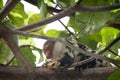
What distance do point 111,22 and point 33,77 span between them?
9.6 inches

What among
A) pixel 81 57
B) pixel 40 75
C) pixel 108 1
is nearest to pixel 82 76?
pixel 40 75

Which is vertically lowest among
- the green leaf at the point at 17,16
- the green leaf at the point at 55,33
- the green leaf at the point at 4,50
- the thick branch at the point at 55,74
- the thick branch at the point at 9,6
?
the thick branch at the point at 55,74

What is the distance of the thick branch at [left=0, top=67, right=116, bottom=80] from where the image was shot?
0.77 metres

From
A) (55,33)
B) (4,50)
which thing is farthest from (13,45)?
(55,33)

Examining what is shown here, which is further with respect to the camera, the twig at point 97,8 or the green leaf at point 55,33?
the green leaf at point 55,33

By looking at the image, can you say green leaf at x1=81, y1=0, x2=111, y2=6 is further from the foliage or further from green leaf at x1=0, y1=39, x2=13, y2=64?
green leaf at x1=0, y1=39, x2=13, y2=64

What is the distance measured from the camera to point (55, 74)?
818 mm

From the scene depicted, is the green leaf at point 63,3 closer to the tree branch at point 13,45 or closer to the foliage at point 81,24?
the foliage at point 81,24

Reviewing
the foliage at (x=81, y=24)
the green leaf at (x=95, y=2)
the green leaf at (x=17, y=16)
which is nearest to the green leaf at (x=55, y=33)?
the foliage at (x=81, y=24)

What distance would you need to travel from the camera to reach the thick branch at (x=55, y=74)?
77 cm

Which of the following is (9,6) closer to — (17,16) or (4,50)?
(4,50)

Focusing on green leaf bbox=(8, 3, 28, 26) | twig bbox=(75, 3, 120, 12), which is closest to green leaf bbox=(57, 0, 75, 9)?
twig bbox=(75, 3, 120, 12)

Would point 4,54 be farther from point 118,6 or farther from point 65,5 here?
point 118,6

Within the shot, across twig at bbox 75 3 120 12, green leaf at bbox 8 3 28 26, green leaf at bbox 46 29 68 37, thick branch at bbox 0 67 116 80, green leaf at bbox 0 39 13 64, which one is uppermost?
twig at bbox 75 3 120 12
